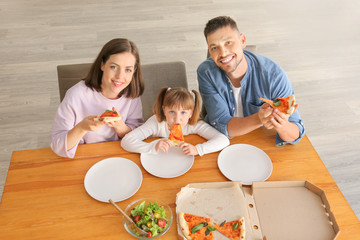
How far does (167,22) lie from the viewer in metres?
4.94

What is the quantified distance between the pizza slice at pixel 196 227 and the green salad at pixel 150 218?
3.4 inches

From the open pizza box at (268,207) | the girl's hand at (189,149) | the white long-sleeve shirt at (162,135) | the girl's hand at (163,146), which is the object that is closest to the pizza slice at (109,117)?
the white long-sleeve shirt at (162,135)

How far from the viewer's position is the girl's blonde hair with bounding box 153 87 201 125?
6.15ft

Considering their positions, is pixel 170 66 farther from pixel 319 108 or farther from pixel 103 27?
pixel 103 27

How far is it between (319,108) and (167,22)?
2684mm

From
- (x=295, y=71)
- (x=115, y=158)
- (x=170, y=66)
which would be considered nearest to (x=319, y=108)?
(x=295, y=71)

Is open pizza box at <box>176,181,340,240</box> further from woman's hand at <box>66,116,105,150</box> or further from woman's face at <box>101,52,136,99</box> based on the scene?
woman's face at <box>101,52,136,99</box>

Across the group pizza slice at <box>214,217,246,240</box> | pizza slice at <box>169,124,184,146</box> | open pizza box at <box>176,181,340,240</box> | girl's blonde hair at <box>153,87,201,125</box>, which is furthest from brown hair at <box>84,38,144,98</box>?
pizza slice at <box>214,217,246,240</box>

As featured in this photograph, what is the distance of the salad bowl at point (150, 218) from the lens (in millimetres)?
1404

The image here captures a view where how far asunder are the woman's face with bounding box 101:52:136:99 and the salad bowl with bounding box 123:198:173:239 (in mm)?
784

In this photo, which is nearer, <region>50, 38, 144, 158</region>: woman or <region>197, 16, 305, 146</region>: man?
<region>50, 38, 144, 158</region>: woman

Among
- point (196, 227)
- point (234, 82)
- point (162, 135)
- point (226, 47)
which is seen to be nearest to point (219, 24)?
point (226, 47)

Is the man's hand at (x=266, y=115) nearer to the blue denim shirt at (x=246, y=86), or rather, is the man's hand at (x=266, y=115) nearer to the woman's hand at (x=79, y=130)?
the blue denim shirt at (x=246, y=86)

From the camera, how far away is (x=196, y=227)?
1416 millimetres
